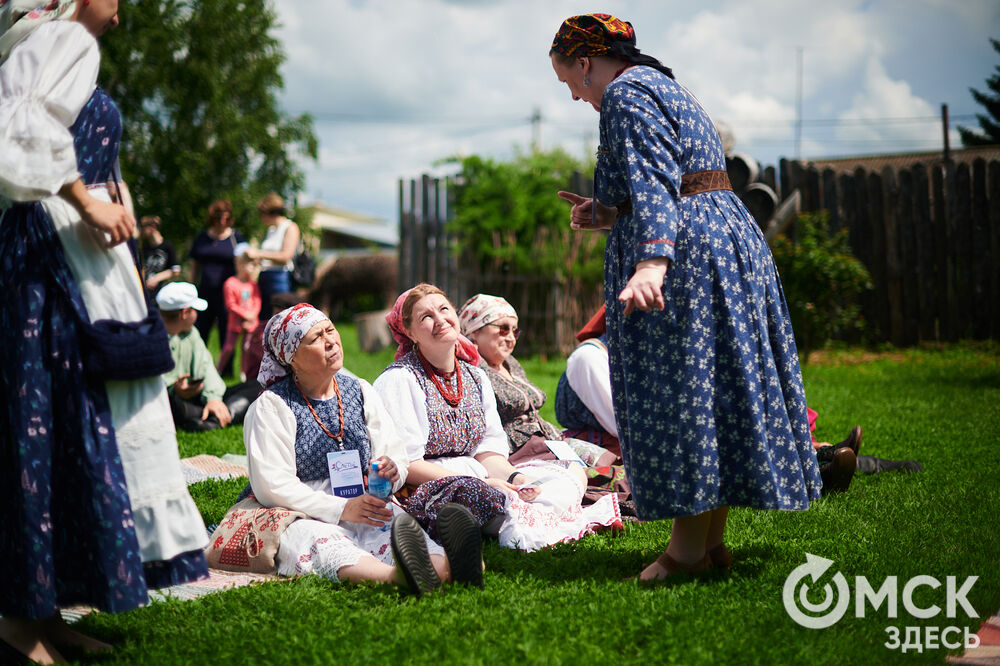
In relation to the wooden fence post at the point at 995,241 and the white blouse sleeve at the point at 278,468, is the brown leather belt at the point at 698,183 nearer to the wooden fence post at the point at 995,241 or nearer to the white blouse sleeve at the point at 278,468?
the white blouse sleeve at the point at 278,468

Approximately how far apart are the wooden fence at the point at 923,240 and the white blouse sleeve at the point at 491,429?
8921 mm

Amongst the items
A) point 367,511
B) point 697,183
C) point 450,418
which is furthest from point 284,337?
point 697,183

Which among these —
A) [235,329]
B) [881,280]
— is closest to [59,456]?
[235,329]

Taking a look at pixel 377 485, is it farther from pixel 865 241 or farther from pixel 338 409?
pixel 865 241

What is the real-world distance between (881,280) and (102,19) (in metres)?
11.1

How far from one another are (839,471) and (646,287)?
2.32 m

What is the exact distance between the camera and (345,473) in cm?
349

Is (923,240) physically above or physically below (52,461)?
above

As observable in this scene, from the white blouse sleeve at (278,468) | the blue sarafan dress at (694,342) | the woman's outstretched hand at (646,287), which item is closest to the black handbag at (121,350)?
the white blouse sleeve at (278,468)

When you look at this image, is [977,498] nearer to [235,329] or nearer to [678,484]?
[678,484]

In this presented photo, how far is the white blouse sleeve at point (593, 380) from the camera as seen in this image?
455cm

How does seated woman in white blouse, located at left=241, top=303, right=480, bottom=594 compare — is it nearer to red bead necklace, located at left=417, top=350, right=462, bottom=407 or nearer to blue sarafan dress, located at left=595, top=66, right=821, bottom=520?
red bead necklace, located at left=417, top=350, right=462, bottom=407

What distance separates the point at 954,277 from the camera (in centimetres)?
1127

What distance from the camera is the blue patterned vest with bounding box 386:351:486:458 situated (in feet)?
13.2
